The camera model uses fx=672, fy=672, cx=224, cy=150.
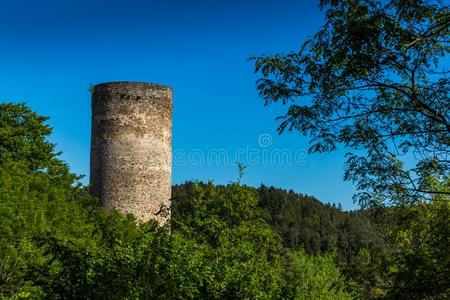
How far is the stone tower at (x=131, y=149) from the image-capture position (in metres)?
24.5

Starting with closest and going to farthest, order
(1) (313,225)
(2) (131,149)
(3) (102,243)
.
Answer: (3) (102,243) → (2) (131,149) → (1) (313,225)

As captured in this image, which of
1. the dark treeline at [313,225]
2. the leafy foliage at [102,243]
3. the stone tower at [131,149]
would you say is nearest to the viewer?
the leafy foliage at [102,243]

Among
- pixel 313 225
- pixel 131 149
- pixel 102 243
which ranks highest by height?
pixel 313 225

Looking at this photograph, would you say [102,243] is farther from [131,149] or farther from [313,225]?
[313,225]

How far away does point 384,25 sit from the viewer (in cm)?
852

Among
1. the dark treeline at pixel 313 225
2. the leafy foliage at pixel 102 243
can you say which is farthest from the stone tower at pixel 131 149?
the dark treeline at pixel 313 225

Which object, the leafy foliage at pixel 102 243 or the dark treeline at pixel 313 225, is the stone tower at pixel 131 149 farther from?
the dark treeline at pixel 313 225

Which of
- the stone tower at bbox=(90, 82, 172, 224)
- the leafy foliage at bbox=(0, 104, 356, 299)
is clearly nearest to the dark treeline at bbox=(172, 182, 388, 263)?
the stone tower at bbox=(90, 82, 172, 224)

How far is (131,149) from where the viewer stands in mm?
24750

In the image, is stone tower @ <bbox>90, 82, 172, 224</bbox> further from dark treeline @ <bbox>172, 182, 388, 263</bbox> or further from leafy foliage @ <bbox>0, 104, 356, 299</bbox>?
dark treeline @ <bbox>172, 182, 388, 263</bbox>

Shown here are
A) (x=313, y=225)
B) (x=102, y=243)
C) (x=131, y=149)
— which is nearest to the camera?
(x=102, y=243)

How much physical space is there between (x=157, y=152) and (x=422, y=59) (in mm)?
16807

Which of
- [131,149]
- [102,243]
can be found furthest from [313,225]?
[102,243]

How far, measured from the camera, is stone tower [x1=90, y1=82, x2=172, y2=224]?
24.5m
